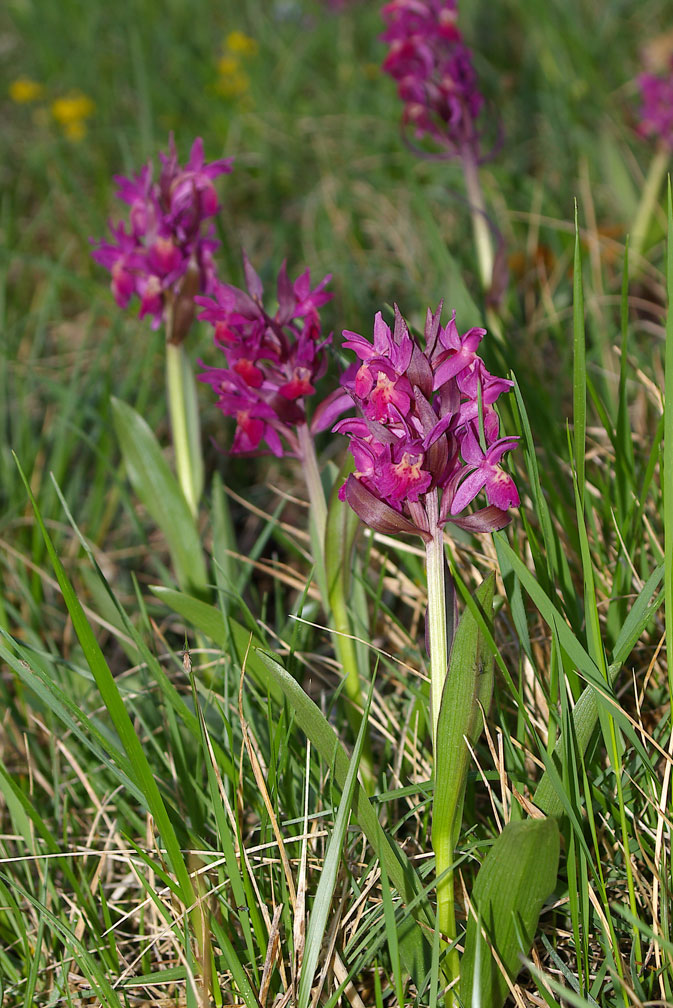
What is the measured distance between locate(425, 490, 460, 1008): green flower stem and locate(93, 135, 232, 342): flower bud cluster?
0.93 metres

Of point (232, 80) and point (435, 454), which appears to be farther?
point (232, 80)

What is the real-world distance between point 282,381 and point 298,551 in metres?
0.52

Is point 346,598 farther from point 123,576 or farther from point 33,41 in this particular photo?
point 33,41

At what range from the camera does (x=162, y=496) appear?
6.16ft

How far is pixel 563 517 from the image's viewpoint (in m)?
1.58

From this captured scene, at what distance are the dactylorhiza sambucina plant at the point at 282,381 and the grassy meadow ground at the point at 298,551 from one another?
0.11 metres

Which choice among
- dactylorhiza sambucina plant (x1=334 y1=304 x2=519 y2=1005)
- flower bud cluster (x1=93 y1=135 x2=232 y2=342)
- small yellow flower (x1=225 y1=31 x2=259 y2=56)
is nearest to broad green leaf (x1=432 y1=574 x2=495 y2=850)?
dactylorhiza sambucina plant (x1=334 y1=304 x2=519 y2=1005)

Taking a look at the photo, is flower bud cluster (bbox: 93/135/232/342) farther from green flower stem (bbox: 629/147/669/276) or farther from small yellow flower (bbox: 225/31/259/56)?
small yellow flower (bbox: 225/31/259/56)

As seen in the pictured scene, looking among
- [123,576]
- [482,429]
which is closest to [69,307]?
[123,576]

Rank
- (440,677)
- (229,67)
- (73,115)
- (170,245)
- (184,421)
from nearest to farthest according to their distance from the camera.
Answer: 1. (440,677)
2. (170,245)
3. (184,421)
4. (73,115)
5. (229,67)

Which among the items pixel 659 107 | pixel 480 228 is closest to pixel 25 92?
pixel 480 228

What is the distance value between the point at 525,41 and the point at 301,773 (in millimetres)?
4189

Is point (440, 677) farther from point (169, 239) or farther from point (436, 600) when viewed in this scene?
point (169, 239)

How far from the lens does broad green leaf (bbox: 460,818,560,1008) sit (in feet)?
3.29
